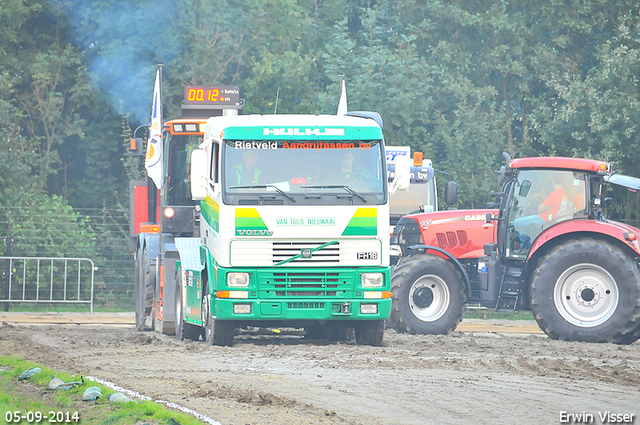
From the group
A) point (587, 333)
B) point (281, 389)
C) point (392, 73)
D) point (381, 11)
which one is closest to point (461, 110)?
point (392, 73)

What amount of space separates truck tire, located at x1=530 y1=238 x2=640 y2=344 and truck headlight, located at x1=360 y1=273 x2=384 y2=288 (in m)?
3.01

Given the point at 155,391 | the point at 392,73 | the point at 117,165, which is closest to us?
the point at 155,391

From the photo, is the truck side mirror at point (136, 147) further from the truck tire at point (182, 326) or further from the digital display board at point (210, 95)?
the truck tire at point (182, 326)

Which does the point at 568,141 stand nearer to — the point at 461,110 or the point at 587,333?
the point at 461,110

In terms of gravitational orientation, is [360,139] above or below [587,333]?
above

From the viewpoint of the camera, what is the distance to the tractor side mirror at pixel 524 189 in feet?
53.8

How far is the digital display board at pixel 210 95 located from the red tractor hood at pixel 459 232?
4118 millimetres

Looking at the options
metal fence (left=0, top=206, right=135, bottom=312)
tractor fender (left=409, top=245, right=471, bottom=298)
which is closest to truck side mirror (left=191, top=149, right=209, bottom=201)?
tractor fender (left=409, top=245, right=471, bottom=298)

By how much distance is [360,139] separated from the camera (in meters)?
13.6

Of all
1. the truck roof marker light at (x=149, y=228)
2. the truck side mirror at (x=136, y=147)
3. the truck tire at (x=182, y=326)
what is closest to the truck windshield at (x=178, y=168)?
the truck roof marker light at (x=149, y=228)

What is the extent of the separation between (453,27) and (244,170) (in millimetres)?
20012

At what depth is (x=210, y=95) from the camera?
61.9ft

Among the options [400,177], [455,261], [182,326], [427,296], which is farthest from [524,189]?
[182,326]

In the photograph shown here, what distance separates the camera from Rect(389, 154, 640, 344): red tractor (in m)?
15.4
